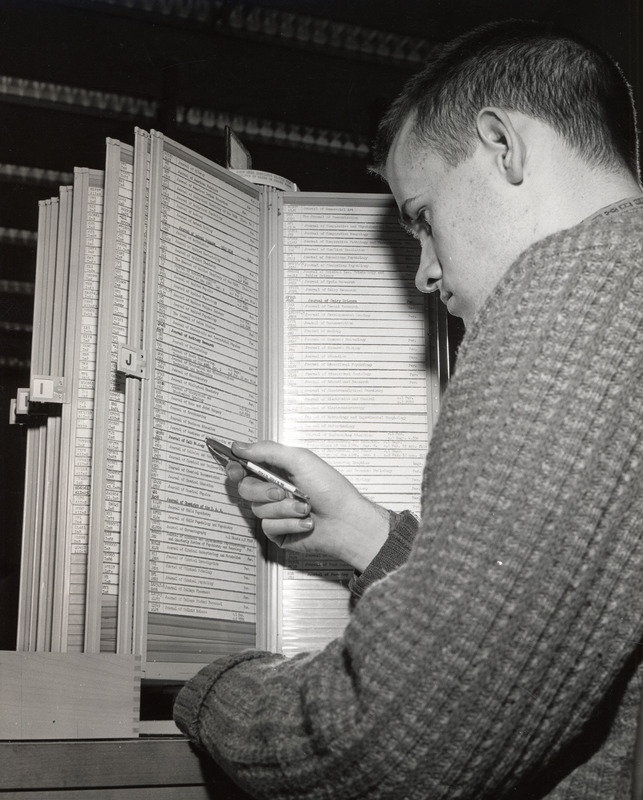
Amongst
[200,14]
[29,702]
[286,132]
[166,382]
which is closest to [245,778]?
[29,702]

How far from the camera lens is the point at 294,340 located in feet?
4.62

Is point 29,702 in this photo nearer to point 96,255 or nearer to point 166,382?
point 166,382

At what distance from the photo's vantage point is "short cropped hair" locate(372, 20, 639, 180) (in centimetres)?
101

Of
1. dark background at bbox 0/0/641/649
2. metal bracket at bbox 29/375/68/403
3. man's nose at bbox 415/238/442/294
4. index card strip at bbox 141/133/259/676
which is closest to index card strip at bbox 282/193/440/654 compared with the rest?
index card strip at bbox 141/133/259/676

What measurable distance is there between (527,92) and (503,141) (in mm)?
75

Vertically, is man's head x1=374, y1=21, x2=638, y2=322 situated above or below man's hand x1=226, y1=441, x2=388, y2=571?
above

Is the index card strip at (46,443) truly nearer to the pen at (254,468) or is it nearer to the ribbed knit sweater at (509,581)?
the pen at (254,468)

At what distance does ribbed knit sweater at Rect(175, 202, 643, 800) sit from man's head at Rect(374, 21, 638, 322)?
0.96 feet

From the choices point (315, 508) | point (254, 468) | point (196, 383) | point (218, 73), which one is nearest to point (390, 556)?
point (315, 508)

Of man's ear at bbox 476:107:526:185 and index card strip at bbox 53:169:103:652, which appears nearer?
man's ear at bbox 476:107:526:185

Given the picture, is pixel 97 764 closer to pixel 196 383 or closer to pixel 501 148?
pixel 196 383

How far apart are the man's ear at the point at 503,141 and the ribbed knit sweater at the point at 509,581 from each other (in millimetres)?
296

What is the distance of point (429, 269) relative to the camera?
117 centimetres

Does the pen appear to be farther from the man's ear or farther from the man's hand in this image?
the man's ear
